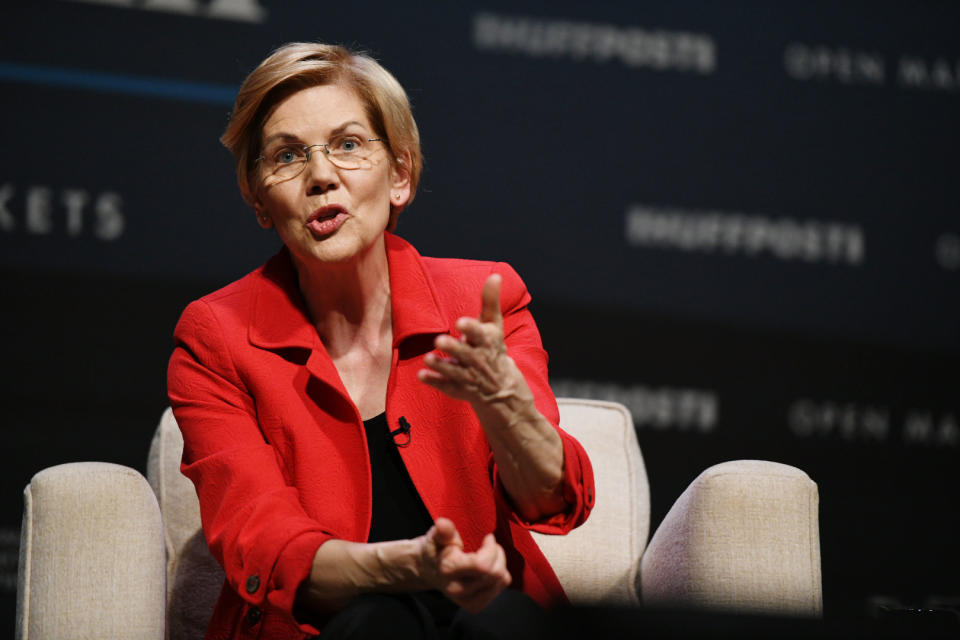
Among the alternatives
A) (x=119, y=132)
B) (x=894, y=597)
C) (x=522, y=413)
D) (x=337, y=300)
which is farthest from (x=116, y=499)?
(x=894, y=597)

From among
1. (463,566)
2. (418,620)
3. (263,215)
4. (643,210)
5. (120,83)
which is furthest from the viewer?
(643,210)

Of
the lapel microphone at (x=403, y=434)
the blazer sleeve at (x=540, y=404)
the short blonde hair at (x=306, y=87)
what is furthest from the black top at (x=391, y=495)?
the short blonde hair at (x=306, y=87)

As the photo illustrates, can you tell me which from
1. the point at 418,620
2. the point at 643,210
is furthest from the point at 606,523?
the point at 643,210

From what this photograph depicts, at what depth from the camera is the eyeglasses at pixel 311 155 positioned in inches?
63.4

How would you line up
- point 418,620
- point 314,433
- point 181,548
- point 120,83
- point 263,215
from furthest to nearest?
point 120,83
point 181,548
point 263,215
point 314,433
point 418,620

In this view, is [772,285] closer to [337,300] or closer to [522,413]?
[337,300]

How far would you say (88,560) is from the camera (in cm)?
143

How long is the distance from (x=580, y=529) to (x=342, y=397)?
65 cm

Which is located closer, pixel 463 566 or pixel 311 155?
pixel 463 566

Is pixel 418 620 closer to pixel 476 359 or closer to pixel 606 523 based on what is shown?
pixel 476 359

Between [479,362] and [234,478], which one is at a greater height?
[479,362]

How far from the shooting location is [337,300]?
1.71 m

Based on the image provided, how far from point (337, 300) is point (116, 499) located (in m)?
0.47

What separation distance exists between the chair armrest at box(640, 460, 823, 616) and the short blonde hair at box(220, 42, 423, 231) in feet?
2.37
